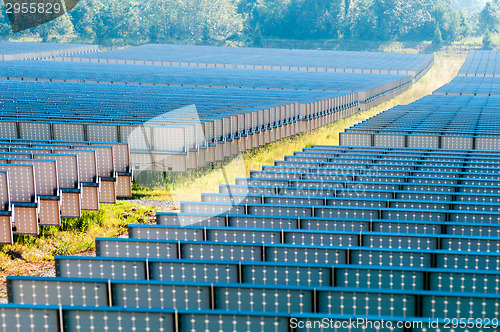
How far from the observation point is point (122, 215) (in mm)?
15148

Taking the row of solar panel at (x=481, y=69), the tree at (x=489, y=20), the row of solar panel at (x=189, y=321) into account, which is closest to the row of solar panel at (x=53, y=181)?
the row of solar panel at (x=189, y=321)

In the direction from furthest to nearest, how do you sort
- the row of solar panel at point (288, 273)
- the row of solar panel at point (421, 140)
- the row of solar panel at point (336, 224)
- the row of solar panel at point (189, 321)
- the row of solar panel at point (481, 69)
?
the row of solar panel at point (481, 69), the row of solar panel at point (421, 140), the row of solar panel at point (336, 224), the row of solar panel at point (288, 273), the row of solar panel at point (189, 321)

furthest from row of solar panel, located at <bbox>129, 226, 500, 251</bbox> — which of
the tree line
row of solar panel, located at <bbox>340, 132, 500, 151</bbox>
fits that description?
the tree line

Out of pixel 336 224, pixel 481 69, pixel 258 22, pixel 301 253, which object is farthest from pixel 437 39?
pixel 301 253

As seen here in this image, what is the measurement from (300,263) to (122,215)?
8372 mm

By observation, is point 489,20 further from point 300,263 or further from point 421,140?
point 300,263

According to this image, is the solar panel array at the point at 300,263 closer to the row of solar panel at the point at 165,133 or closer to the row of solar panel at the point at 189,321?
the row of solar panel at the point at 189,321

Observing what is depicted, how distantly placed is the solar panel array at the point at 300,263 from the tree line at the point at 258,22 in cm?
10890

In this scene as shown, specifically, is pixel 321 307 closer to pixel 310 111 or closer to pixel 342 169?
pixel 342 169

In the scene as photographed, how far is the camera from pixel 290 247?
8.30 metres

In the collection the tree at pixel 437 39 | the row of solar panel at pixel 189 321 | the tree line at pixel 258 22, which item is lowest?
the row of solar panel at pixel 189 321

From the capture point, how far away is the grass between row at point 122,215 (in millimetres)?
12148

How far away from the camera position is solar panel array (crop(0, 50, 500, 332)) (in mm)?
6117

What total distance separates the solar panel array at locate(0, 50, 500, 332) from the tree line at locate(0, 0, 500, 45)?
4287 inches
